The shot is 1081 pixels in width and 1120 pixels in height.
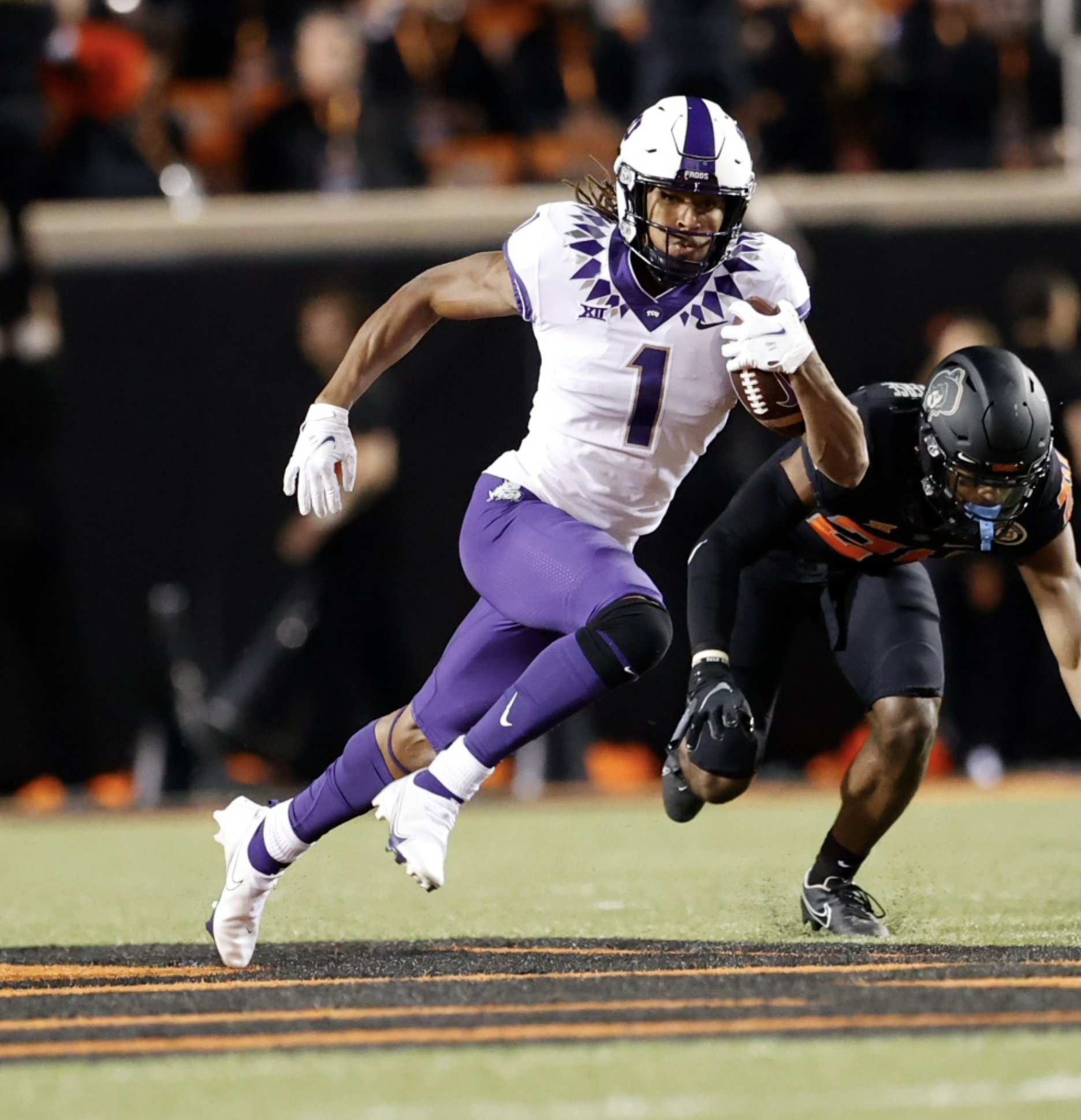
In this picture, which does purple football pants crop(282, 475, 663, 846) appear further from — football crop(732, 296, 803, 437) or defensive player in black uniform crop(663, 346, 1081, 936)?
football crop(732, 296, 803, 437)

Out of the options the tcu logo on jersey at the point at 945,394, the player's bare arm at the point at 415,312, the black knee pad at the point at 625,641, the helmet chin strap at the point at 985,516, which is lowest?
the black knee pad at the point at 625,641

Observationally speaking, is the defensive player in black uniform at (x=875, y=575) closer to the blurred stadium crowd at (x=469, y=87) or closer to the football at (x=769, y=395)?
the football at (x=769, y=395)

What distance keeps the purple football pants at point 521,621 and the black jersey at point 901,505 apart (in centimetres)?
59

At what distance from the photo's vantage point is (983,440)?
4.73 m

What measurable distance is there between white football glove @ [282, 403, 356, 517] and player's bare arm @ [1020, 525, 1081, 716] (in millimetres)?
1701

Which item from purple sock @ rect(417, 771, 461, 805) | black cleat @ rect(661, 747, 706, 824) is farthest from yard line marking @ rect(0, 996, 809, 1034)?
black cleat @ rect(661, 747, 706, 824)

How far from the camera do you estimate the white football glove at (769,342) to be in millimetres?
4496

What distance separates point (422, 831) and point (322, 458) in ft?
3.29

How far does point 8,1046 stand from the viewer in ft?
11.7

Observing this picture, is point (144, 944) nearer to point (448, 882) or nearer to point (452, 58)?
point (448, 882)

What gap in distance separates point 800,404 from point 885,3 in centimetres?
782

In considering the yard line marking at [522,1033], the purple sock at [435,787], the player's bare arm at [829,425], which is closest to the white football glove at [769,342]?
the player's bare arm at [829,425]

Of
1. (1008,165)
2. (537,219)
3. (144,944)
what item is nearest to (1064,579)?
(537,219)

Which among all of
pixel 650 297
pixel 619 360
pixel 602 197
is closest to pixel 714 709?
pixel 619 360
